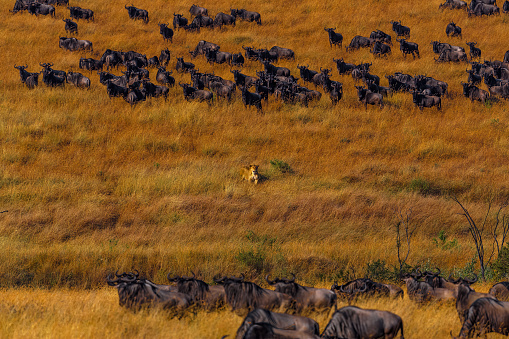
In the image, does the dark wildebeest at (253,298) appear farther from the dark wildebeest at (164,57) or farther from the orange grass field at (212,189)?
the dark wildebeest at (164,57)

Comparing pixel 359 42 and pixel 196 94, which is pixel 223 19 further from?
pixel 196 94

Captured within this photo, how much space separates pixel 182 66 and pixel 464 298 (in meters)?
18.0

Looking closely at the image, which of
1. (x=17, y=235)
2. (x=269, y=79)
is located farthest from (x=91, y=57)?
(x=17, y=235)

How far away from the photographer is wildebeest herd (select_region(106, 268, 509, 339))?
19.9 ft

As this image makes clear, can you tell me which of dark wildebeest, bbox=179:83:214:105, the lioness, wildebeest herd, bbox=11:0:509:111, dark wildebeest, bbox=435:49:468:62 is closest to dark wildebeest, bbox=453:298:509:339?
the lioness

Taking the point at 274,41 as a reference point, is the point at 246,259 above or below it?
below

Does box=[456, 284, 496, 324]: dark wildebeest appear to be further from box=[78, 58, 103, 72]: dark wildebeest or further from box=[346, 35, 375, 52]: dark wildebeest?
box=[346, 35, 375, 52]: dark wildebeest

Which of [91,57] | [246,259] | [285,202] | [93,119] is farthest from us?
[91,57]

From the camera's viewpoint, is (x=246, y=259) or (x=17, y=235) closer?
(x=246, y=259)

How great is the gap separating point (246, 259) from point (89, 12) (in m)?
22.9

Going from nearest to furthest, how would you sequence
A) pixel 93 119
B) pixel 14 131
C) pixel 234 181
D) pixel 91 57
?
pixel 234 181 < pixel 14 131 < pixel 93 119 < pixel 91 57

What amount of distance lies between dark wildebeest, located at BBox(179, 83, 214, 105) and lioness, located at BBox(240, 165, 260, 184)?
231 inches

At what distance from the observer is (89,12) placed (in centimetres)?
2942

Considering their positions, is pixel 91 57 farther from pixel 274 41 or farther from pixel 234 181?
pixel 234 181
